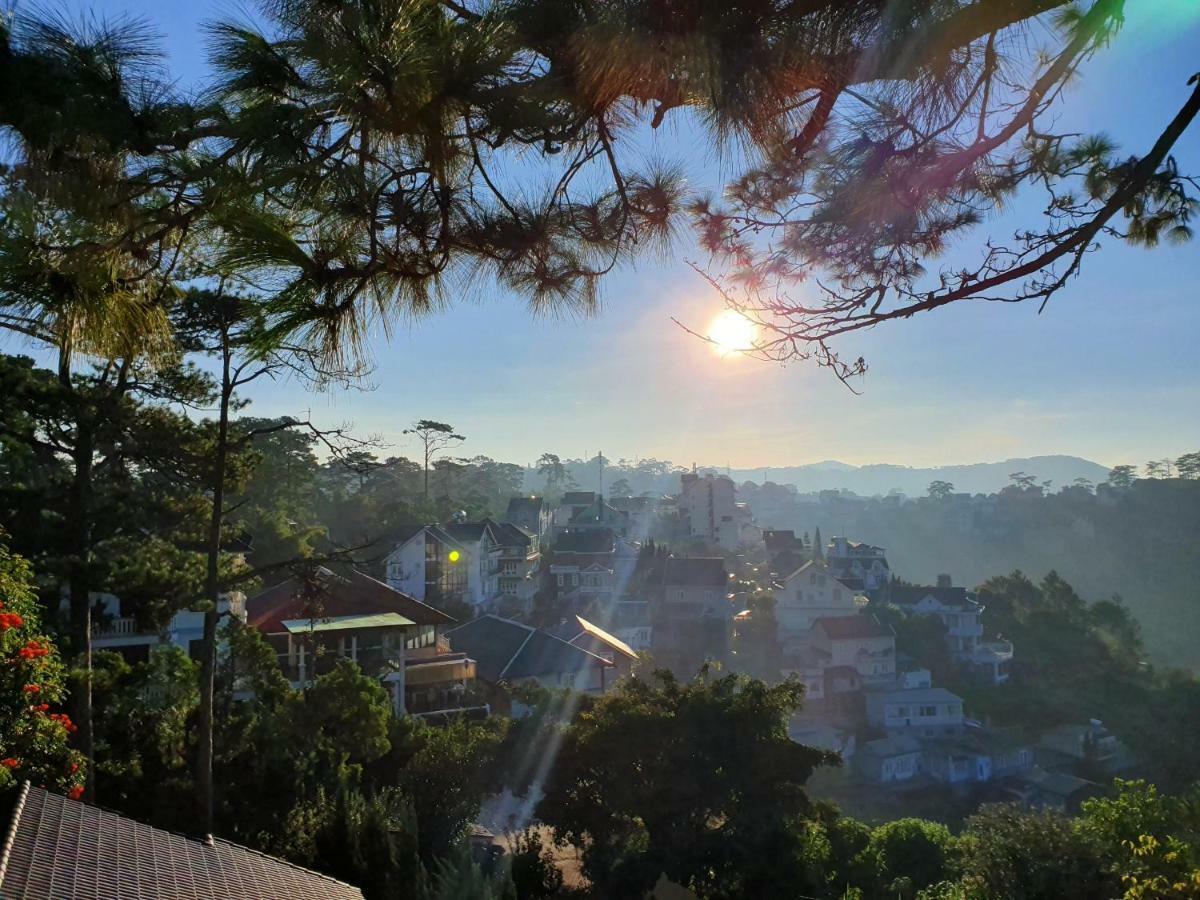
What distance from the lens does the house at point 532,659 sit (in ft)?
52.7

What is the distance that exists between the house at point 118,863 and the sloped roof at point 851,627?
82.9ft

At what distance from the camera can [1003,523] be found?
217 ft

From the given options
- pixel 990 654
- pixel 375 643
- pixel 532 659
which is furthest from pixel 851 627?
pixel 375 643

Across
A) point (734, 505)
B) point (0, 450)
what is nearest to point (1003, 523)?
point (734, 505)

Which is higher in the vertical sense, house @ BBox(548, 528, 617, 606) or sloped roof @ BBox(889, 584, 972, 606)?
house @ BBox(548, 528, 617, 606)

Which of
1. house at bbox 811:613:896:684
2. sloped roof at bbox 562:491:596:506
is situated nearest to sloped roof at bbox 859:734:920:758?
house at bbox 811:613:896:684

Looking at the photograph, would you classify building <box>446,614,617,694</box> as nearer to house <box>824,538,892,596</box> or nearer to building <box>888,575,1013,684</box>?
building <box>888,575,1013,684</box>

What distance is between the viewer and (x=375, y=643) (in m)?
13.5

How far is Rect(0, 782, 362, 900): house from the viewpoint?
2.80 meters

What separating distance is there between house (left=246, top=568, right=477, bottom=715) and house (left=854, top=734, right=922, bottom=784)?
1324cm

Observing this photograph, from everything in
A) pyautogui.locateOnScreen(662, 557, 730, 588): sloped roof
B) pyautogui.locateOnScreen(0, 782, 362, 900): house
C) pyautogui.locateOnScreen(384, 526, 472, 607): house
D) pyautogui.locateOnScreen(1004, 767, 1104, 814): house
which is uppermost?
pyautogui.locateOnScreen(0, 782, 362, 900): house

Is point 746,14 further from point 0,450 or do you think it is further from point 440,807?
point 440,807

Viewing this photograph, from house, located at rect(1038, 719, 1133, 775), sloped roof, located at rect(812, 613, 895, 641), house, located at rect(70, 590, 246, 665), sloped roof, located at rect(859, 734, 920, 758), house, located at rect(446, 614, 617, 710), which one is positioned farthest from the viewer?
sloped roof, located at rect(812, 613, 895, 641)

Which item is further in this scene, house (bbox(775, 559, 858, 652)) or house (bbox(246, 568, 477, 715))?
house (bbox(775, 559, 858, 652))
